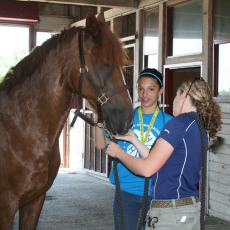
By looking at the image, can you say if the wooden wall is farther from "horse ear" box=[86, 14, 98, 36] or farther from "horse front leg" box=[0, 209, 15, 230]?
"horse front leg" box=[0, 209, 15, 230]

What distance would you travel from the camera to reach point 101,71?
7.39ft

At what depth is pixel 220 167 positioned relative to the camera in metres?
4.94

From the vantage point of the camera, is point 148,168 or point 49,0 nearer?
point 148,168

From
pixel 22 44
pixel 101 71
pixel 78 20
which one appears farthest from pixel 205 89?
pixel 78 20

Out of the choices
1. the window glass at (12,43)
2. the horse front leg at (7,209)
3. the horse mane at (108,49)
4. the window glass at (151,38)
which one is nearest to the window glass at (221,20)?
the window glass at (151,38)

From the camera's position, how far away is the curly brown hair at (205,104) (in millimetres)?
1932

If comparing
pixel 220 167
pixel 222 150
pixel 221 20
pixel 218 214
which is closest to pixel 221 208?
pixel 218 214

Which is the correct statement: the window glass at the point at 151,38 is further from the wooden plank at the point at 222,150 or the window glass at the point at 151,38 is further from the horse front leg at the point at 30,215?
the horse front leg at the point at 30,215

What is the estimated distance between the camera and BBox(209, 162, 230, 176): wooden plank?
484cm

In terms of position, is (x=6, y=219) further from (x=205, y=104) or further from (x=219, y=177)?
(x=219, y=177)

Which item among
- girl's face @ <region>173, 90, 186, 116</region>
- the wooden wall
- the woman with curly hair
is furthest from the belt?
the wooden wall

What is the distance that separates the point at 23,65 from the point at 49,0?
359 cm

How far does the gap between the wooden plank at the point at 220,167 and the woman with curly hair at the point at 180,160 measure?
2.96m

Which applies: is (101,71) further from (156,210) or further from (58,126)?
(156,210)
